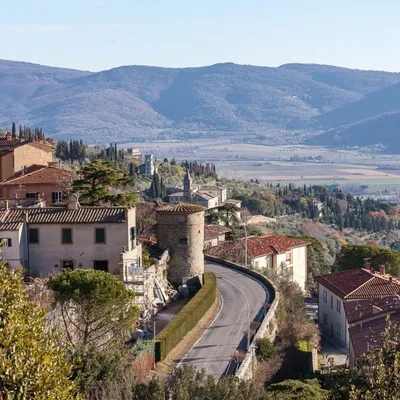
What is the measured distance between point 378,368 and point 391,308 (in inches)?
904

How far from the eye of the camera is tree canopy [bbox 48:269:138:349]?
23.5 metres

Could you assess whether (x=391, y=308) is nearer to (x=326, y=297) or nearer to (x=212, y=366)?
(x=326, y=297)

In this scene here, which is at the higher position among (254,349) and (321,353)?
(254,349)

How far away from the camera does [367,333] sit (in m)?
34.8

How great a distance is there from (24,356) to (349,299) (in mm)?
31402

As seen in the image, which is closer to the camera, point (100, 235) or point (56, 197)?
point (100, 235)

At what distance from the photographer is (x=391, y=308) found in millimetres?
37812

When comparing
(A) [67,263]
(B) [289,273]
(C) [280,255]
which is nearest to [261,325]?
(A) [67,263]

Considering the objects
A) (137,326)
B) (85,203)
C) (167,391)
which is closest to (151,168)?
(85,203)

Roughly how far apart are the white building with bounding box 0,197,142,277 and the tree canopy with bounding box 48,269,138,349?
671 cm

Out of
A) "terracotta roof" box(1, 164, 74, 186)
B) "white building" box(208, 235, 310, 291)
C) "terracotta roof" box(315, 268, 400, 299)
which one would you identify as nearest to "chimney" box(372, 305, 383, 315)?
"terracotta roof" box(315, 268, 400, 299)

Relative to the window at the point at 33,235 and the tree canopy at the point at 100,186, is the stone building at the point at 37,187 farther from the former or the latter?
the window at the point at 33,235

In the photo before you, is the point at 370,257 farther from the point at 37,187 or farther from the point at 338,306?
the point at 37,187

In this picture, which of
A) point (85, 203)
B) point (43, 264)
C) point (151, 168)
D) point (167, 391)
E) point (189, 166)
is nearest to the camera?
point (167, 391)
